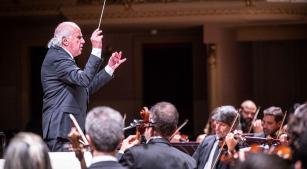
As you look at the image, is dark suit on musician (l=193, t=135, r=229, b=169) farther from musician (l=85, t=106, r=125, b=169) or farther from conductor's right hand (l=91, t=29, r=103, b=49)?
musician (l=85, t=106, r=125, b=169)

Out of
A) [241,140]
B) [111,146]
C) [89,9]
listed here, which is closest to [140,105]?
[89,9]

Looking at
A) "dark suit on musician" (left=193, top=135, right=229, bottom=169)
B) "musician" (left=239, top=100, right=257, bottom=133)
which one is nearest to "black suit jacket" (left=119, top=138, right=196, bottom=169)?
"dark suit on musician" (left=193, top=135, right=229, bottom=169)

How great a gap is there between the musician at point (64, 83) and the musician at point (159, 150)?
610 millimetres

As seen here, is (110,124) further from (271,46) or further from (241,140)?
(271,46)

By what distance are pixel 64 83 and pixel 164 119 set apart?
856mm

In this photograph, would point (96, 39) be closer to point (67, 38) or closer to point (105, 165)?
point (67, 38)

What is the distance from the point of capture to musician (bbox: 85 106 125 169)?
284cm

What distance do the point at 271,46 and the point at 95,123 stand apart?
10521 millimetres

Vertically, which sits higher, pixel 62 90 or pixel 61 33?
pixel 61 33

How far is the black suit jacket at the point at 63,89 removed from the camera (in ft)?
13.6

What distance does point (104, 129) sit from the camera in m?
2.84

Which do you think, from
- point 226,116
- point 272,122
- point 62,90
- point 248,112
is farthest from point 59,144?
point 248,112

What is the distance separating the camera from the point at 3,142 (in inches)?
169

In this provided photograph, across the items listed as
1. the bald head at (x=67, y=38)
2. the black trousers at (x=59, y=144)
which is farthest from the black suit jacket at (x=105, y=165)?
the bald head at (x=67, y=38)
